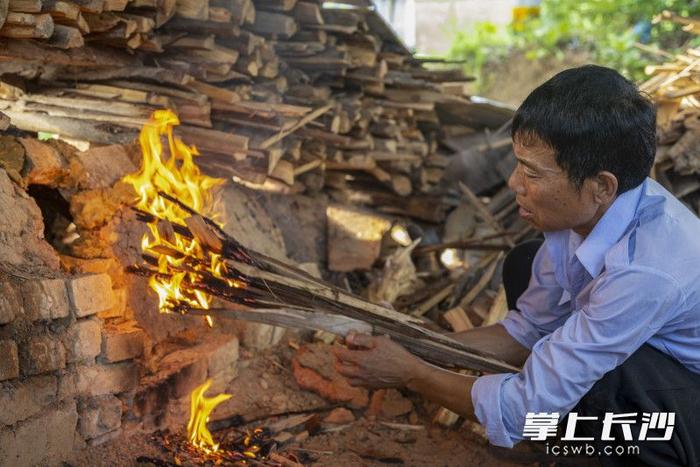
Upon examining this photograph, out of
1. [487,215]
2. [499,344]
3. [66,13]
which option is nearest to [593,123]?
[499,344]

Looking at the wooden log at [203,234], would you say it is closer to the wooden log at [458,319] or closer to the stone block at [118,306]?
the stone block at [118,306]

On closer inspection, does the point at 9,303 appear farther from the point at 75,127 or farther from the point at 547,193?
the point at 547,193

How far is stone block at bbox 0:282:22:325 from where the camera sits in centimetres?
290

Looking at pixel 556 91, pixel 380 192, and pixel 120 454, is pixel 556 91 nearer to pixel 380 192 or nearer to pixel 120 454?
pixel 120 454

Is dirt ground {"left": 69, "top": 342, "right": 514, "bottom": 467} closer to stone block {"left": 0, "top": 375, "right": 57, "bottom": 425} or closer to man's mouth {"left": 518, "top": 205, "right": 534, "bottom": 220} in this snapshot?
stone block {"left": 0, "top": 375, "right": 57, "bottom": 425}

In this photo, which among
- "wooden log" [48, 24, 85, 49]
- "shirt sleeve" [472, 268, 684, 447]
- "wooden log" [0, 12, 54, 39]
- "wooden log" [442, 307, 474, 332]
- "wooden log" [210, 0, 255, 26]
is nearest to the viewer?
"shirt sleeve" [472, 268, 684, 447]

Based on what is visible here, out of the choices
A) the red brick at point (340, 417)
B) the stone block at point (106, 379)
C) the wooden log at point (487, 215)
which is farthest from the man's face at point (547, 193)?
the wooden log at point (487, 215)

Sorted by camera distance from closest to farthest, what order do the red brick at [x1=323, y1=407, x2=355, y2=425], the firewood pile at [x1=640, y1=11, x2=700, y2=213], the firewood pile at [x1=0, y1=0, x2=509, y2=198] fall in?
the firewood pile at [x1=0, y1=0, x2=509, y2=198] → the red brick at [x1=323, y1=407, x2=355, y2=425] → the firewood pile at [x1=640, y1=11, x2=700, y2=213]

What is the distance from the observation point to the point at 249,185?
516 cm

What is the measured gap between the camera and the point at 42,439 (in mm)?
3150

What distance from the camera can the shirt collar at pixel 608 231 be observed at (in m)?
2.96

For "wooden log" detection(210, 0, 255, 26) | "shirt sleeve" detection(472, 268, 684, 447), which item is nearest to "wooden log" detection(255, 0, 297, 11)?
"wooden log" detection(210, 0, 255, 26)

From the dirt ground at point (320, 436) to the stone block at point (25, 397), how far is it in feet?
1.13

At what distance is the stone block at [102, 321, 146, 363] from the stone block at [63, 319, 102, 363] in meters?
0.05
